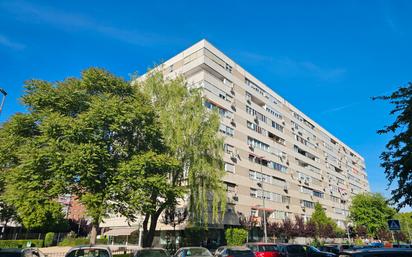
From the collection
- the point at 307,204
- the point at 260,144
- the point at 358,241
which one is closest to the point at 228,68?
the point at 260,144

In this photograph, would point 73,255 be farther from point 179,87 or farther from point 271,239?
point 271,239

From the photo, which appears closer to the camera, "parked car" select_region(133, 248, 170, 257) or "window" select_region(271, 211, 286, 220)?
"parked car" select_region(133, 248, 170, 257)

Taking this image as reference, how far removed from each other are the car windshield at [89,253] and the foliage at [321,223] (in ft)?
140

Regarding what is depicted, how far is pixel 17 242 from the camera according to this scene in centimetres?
3775

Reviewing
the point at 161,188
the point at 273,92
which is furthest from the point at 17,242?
the point at 273,92

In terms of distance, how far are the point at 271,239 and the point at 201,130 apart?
23378 mm

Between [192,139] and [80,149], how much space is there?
9.93 metres

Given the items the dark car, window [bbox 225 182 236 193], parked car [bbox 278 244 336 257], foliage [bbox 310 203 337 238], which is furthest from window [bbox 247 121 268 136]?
the dark car

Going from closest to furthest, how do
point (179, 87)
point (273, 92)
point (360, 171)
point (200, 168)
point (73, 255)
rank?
1. point (73, 255)
2. point (200, 168)
3. point (179, 87)
4. point (273, 92)
5. point (360, 171)

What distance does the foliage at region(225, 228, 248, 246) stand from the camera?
33.0 meters

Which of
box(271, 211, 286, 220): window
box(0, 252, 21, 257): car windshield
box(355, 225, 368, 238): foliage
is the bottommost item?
box(0, 252, 21, 257): car windshield

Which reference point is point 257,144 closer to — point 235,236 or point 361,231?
point 235,236

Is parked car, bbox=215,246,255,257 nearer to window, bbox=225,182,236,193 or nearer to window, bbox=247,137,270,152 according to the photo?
window, bbox=225,182,236,193

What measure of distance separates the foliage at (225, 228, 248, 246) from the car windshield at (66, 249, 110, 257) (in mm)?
23424
